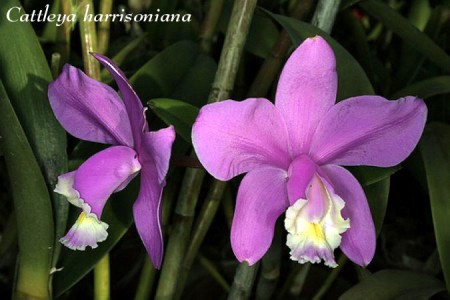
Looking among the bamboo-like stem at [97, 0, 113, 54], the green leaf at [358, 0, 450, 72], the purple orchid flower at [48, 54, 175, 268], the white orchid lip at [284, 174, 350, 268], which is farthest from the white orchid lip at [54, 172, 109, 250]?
the green leaf at [358, 0, 450, 72]

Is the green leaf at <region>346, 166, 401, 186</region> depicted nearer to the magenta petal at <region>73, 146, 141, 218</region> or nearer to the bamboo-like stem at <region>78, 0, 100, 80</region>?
the magenta petal at <region>73, 146, 141, 218</region>

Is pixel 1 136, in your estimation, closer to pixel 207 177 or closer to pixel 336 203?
pixel 336 203

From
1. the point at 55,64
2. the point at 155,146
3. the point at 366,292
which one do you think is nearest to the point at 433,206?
the point at 366,292

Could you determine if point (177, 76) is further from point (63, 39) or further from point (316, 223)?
point (316, 223)

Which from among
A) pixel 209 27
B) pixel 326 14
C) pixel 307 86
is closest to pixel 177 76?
pixel 209 27

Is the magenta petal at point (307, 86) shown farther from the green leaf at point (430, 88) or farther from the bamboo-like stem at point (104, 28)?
the bamboo-like stem at point (104, 28)

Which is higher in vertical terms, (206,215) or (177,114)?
(177,114)

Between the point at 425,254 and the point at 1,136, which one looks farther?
the point at 425,254
